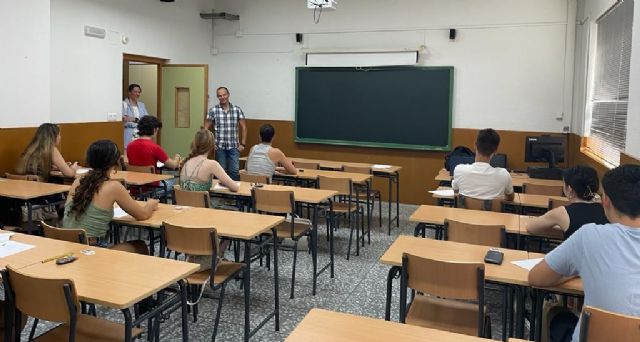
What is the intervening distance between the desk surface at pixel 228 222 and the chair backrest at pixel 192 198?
1.47ft

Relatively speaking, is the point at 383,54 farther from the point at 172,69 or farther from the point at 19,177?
the point at 19,177

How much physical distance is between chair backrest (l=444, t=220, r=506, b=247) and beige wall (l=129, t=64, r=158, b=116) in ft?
21.4

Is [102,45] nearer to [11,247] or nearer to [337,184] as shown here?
[337,184]

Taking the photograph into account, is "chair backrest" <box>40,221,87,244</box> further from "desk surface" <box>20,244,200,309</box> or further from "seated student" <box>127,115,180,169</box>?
"seated student" <box>127,115,180,169</box>

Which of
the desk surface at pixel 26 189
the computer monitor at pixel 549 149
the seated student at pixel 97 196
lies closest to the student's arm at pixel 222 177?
the seated student at pixel 97 196

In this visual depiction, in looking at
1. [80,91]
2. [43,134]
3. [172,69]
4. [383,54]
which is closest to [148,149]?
[43,134]

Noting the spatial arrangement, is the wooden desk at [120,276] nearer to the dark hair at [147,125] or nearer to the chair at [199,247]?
the chair at [199,247]

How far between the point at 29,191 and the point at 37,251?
1.93m

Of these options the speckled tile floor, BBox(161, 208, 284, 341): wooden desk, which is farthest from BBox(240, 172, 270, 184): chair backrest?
BBox(161, 208, 284, 341): wooden desk

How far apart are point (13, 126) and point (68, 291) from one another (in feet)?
14.1

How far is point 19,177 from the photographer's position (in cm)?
504

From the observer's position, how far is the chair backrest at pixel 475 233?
3285 mm

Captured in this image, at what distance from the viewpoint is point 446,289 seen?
2.48 m

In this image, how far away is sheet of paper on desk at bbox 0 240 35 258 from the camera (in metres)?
2.64
